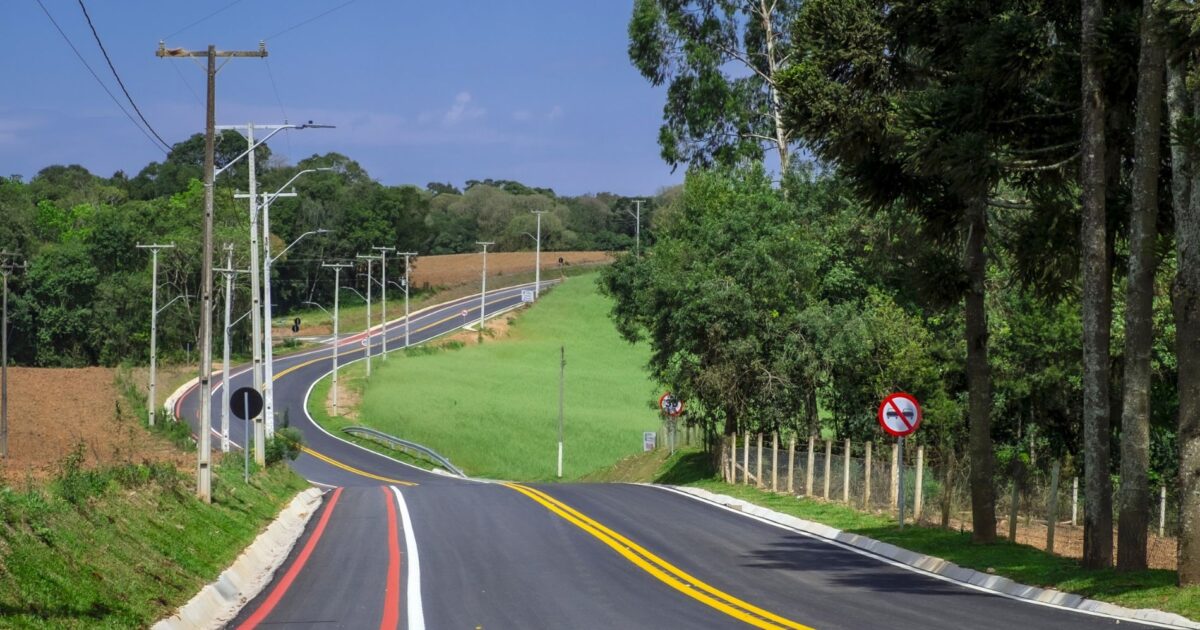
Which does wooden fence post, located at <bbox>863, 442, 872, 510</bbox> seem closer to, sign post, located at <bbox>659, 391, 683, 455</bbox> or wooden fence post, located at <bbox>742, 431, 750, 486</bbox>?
wooden fence post, located at <bbox>742, 431, 750, 486</bbox>

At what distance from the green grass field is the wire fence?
60.5 ft

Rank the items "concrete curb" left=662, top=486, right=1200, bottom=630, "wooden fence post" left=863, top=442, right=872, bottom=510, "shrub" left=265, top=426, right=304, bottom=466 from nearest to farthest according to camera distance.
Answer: "concrete curb" left=662, top=486, right=1200, bottom=630 → "wooden fence post" left=863, top=442, right=872, bottom=510 → "shrub" left=265, top=426, right=304, bottom=466

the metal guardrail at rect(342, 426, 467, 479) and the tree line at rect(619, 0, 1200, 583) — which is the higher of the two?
the tree line at rect(619, 0, 1200, 583)

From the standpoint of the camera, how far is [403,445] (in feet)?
245

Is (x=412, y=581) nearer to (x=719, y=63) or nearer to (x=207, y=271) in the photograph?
(x=207, y=271)

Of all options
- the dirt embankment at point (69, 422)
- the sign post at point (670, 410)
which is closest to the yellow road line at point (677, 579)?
the dirt embankment at point (69, 422)

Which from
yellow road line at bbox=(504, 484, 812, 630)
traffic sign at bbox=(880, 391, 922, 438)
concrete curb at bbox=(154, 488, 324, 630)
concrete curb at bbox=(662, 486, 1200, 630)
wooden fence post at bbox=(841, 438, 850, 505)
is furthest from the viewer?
wooden fence post at bbox=(841, 438, 850, 505)

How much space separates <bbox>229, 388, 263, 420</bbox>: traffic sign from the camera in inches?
1178

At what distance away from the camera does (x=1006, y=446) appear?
43156 millimetres

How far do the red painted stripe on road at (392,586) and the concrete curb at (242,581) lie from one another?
1.75 meters

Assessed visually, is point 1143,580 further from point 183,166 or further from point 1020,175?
point 183,166

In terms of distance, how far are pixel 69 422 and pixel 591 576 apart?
4378cm

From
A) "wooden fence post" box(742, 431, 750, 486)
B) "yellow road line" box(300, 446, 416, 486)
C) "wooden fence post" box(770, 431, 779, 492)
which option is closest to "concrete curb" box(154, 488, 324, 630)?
"wooden fence post" box(770, 431, 779, 492)

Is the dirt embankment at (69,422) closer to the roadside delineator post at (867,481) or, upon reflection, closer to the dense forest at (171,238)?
the dense forest at (171,238)
